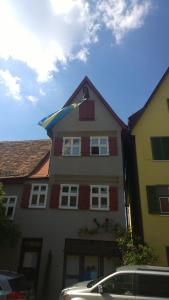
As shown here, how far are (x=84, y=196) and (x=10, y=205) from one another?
497 centimetres

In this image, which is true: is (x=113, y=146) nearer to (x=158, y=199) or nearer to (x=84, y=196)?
(x=84, y=196)

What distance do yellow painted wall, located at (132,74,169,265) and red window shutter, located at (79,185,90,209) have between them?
3.29 m

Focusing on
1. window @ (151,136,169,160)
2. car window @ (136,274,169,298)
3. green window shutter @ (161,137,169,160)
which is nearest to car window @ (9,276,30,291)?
car window @ (136,274,169,298)

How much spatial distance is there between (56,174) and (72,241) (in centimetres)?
439

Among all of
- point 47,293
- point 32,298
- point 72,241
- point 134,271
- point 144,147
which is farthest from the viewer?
point 144,147

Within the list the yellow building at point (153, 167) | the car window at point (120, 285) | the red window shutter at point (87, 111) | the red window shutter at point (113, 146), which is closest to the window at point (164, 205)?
the yellow building at point (153, 167)

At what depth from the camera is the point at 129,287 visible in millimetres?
8141

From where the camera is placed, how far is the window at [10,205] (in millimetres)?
17497

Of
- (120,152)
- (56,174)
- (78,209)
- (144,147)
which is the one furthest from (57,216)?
(144,147)

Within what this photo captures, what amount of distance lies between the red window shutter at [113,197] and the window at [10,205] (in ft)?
20.8

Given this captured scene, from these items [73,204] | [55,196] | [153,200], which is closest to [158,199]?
[153,200]

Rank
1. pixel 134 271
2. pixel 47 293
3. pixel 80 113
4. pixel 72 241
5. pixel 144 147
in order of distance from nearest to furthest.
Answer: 1. pixel 134 271
2. pixel 47 293
3. pixel 72 241
4. pixel 144 147
5. pixel 80 113

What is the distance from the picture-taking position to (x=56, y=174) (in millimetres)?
17953

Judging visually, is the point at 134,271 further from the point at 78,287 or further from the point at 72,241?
the point at 72,241
